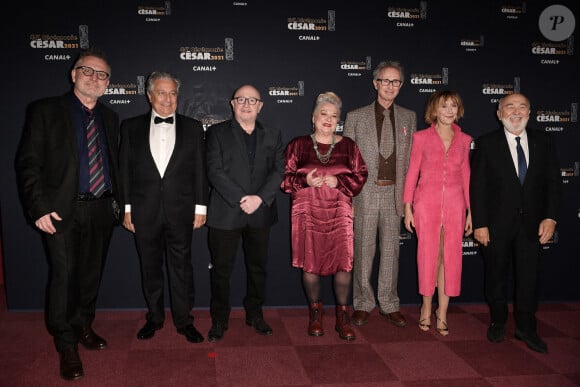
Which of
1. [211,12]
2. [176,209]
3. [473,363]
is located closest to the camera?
[473,363]

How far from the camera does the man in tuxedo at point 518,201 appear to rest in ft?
11.1

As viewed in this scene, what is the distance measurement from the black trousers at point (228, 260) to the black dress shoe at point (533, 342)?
2.17 meters

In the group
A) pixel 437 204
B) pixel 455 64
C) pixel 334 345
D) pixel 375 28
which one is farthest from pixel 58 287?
pixel 455 64

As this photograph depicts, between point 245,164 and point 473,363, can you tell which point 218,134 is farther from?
point 473,363

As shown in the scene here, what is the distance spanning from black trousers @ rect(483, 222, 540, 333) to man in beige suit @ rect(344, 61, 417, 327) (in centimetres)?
78

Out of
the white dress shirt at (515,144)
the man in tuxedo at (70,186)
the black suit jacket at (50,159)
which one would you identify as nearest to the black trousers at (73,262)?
the man in tuxedo at (70,186)

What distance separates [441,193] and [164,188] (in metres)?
2.23

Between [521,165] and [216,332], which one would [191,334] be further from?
[521,165]

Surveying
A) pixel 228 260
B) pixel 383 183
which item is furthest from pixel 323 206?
pixel 228 260

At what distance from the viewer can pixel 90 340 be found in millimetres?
3307

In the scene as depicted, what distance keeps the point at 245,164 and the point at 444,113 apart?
168 cm

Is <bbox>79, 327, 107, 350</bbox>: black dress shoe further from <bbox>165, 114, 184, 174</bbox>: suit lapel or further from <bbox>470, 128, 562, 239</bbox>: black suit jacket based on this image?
<bbox>470, 128, 562, 239</bbox>: black suit jacket

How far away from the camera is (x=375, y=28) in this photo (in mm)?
4266

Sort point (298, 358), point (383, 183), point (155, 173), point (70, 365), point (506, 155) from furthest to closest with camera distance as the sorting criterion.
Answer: point (383, 183) → point (506, 155) → point (155, 173) → point (298, 358) → point (70, 365)
